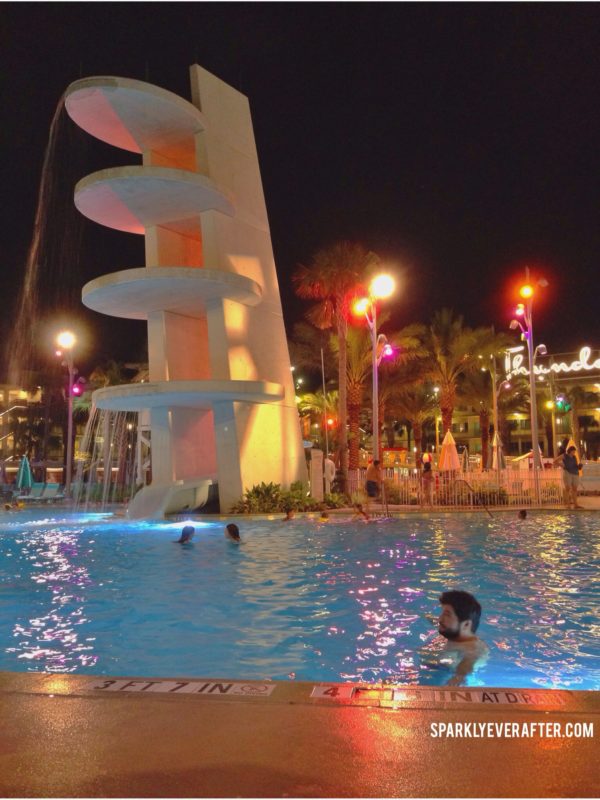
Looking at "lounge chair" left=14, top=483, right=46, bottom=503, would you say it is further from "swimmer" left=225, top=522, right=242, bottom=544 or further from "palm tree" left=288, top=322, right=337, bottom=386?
"swimmer" left=225, top=522, right=242, bottom=544

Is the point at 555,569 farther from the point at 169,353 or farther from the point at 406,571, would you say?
the point at 169,353

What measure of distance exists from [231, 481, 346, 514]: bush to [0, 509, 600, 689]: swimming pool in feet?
15.4

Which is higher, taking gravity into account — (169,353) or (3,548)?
(169,353)

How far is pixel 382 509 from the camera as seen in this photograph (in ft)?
75.0

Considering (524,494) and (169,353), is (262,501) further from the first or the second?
(524,494)

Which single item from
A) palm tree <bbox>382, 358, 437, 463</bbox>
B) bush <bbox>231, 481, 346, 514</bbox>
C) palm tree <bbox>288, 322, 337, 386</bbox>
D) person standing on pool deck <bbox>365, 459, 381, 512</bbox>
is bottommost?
bush <bbox>231, 481, 346, 514</bbox>

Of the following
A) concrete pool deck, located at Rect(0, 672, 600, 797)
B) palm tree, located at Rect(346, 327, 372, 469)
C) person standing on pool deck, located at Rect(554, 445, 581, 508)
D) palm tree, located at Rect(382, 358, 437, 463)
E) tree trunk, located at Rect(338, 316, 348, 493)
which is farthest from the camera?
palm tree, located at Rect(382, 358, 437, 463)

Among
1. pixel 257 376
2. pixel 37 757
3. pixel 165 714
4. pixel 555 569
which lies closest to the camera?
pixel 37 757

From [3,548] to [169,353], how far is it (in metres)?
9.69

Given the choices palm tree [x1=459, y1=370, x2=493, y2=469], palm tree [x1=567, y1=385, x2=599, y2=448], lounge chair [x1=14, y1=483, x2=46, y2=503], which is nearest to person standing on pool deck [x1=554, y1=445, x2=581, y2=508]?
lounge chair [x1=14, y1=483, x2=46, y2=503]

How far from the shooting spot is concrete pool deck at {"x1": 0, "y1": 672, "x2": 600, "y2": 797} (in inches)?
126

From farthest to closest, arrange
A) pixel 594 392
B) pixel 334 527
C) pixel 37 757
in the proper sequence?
pixel 594 392, pixel 334 527, pixel 37 757

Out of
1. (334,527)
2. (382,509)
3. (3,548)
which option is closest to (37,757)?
(3,548)

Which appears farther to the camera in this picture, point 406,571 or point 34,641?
point 406,571
